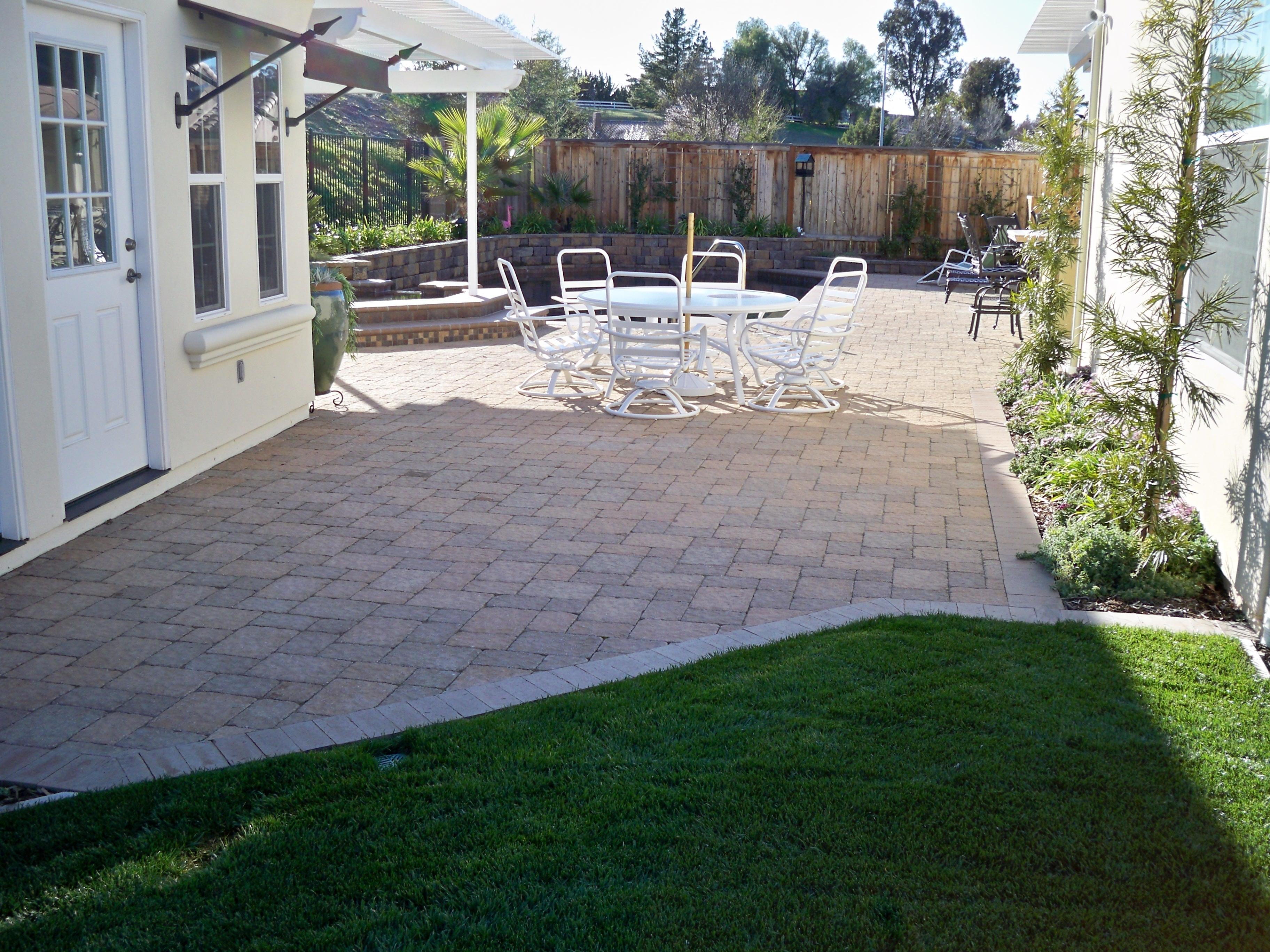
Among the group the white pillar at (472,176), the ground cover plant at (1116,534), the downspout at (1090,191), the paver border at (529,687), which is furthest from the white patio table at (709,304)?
the white pillar at (472,176)

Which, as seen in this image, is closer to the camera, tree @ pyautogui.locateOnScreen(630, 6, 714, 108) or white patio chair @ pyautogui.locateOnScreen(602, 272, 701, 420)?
white patio chair @ pyautogui.locateOnScreen(602, 272, 701, 420)

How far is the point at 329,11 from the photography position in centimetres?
894

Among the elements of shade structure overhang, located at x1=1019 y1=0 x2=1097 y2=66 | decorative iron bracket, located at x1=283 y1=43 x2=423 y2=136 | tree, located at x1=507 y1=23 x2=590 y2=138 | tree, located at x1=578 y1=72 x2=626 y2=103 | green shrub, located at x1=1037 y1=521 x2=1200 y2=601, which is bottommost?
green shrub, located at x1=1037 y1=521 x2=1200 y2=601

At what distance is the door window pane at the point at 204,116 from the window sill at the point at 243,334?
0.88m

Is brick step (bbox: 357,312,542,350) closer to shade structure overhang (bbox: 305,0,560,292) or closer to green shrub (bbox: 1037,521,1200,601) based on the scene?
shade structure overhang (bbox: 305,0,560,292)

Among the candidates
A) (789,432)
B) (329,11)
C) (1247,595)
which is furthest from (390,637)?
(329,11)

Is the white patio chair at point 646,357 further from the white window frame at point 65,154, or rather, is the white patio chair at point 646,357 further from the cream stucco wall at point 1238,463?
the cream stucco wall at point 1238,463

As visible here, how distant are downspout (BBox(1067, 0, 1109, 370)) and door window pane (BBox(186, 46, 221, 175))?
6302mm

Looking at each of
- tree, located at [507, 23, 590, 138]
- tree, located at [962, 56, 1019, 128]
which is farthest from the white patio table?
tree, located at [962, 56, 1019, 128]

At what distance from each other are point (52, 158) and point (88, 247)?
0.48 m

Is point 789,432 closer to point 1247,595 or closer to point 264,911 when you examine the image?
point 1247,595

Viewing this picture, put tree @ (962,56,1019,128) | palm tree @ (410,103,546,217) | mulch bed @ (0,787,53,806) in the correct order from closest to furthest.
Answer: mulch bed @ (0,787,53,806) → palm tree @ (410,103,546,217) → tree @ (962,56,1019,128)

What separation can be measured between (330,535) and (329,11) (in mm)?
5287

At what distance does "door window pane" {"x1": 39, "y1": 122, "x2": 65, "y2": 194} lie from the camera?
5062mm
